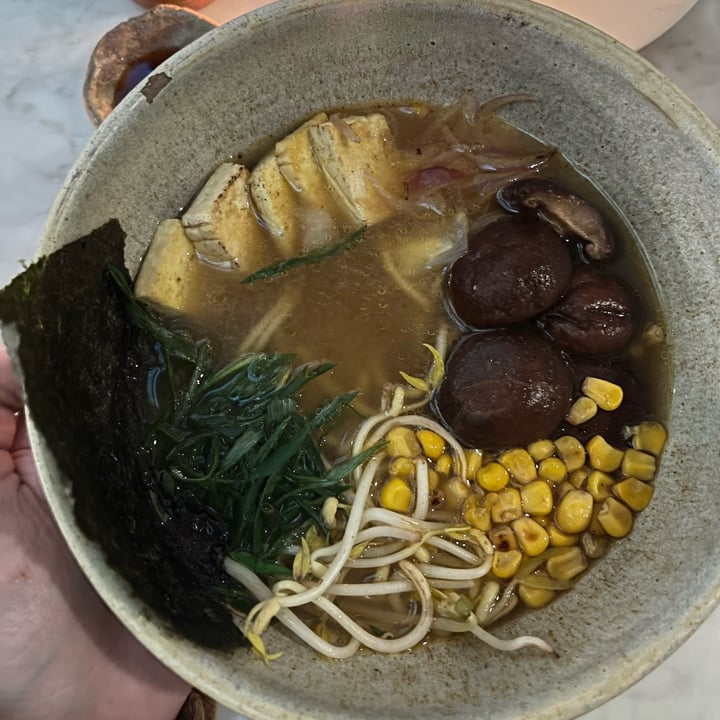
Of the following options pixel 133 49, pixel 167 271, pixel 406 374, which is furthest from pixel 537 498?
pixel 133 49

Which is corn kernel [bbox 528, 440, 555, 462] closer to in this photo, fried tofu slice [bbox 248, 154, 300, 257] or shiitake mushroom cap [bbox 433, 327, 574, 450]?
shiitake mushroom cap [bbox 433, 327, 574, 450]

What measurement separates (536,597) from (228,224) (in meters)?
1.38

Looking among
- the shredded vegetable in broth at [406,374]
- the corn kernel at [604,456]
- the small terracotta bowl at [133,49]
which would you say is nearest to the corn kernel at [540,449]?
the shredded vegetable in broth at [406,374]

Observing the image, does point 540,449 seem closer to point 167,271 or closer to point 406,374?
point 406,374

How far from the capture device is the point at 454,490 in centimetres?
204

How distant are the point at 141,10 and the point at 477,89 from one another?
1434 millimetres

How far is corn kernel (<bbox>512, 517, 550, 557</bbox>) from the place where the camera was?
1.98 meters

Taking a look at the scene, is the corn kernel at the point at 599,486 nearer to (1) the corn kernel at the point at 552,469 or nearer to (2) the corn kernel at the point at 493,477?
(1) the corn kernel at the point at 552,469

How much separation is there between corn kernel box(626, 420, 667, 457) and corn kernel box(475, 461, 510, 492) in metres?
0.39

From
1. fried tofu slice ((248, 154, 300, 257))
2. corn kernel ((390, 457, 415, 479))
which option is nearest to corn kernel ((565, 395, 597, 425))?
corn kernel ((390, 457, 415, 479))

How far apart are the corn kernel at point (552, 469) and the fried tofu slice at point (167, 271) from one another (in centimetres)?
116

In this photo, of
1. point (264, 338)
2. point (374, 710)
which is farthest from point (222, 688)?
point (264, 338)

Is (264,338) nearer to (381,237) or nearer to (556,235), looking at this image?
(381,237)

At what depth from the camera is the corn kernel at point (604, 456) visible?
2.03 meters
